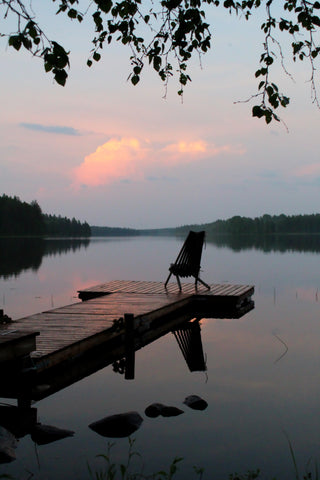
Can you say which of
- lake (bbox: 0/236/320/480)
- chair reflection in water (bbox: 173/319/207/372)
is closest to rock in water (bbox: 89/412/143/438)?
lake (bbox: 0/236/320/480)

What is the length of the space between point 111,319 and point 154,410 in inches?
140

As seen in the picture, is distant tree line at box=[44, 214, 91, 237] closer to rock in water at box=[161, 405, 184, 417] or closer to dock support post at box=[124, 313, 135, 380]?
dock support post at box=[124, 313, 135, 380]

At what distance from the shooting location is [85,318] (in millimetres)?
9867

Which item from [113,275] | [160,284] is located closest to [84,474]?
[160,284]

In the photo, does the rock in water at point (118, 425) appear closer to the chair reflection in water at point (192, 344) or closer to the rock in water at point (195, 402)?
the rock in water at point (195, 402)

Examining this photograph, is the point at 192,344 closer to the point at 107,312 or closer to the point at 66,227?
the point at 107,312

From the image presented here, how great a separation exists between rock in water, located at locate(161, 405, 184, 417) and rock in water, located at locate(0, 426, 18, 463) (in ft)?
6.24

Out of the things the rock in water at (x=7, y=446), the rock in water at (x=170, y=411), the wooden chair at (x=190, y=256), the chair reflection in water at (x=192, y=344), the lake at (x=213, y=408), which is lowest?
the chair reflection in water at (x=192, y=344)

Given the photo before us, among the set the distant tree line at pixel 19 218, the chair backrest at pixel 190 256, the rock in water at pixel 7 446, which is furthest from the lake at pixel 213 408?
the distant tree line at pixel 19 218

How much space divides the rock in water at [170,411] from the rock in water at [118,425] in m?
0.37

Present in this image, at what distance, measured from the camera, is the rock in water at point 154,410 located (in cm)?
640

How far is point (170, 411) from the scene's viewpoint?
642 centimetres

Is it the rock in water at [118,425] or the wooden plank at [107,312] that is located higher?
the wooden plank at [107,312]

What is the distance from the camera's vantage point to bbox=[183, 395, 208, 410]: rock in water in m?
6.74
